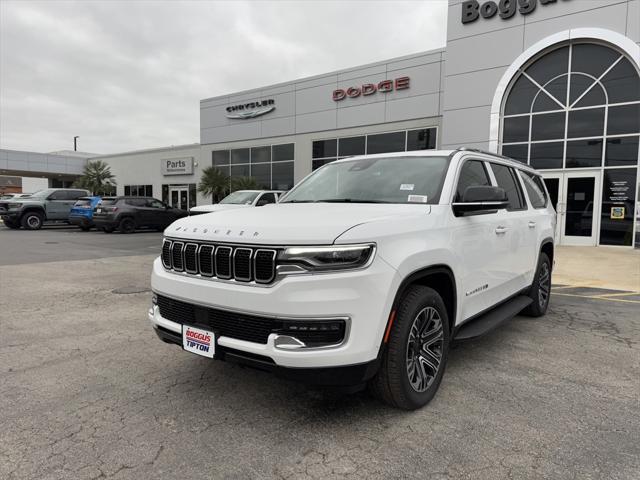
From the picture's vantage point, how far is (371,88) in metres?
21.3

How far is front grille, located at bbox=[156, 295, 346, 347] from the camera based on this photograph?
257 centimetres

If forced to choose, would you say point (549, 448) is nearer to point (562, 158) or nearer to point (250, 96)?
point (562, 158)

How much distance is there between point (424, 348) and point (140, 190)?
34.9 m

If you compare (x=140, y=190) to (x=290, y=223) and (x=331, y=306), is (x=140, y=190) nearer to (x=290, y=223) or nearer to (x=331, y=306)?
(x=290, y=223)

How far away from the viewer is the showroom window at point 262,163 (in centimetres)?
2499

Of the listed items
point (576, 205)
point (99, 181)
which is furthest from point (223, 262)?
point (99, 181)

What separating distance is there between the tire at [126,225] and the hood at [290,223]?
1735 cm

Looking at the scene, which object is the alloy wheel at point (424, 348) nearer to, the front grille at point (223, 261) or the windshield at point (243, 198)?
the front grille at point (223, 261)

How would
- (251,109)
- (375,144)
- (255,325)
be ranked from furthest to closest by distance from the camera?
(251,109), (375,144), (255,325)

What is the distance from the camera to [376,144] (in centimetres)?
2153

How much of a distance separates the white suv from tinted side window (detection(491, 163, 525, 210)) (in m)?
0.50

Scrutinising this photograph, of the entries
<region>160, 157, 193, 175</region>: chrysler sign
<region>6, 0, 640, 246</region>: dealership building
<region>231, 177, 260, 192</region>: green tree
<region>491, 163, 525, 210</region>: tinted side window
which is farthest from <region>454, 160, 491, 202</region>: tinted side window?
<region>160, 157, 193, 175</region>: chrysler sign

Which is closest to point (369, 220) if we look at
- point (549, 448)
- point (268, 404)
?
point (268, 404)

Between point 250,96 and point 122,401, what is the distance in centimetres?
2508
